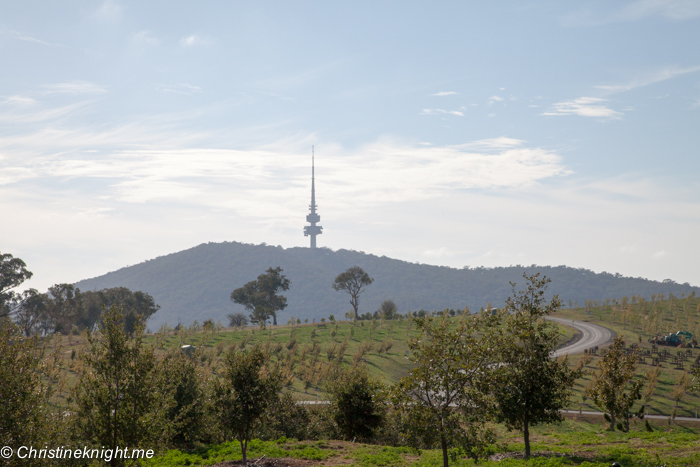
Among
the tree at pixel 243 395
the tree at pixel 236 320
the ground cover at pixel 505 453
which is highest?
the tree at pixel 243 395

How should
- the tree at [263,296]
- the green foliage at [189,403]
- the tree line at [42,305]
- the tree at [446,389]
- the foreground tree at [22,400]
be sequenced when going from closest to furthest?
the foreground tree at [22,400] < the tree at [446,389] < the green foliage at [189,403] < the tree line at [42,305] < the tree at [263,296]

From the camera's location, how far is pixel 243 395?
21016mm

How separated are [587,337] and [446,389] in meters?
69.2

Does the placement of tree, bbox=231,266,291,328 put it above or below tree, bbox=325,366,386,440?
above

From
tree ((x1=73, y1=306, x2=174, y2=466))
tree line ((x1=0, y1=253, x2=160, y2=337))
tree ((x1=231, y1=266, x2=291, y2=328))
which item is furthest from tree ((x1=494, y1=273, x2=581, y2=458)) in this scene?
tree ((x1=231, y1=266, x2=291, y2=328))

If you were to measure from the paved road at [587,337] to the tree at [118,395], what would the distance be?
57.1 m

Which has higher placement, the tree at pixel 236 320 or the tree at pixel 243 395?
the tree at pixel 243 395

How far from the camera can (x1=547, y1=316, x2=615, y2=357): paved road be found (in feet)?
215

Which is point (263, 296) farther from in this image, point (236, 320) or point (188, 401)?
point (188, 401)

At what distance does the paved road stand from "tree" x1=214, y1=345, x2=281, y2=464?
166ft

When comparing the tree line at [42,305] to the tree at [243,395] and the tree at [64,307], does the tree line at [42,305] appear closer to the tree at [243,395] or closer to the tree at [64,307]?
the tree at [64,307]

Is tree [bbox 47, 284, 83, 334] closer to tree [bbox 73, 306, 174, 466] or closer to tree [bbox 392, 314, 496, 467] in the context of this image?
tree [bbox 73, 306, 174, 466]

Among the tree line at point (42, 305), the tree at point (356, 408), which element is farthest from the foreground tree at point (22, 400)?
the tree line at point (42, 305)

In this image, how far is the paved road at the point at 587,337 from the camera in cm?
6556
